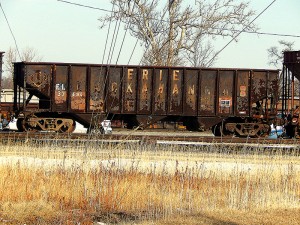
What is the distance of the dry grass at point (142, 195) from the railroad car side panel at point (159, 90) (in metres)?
8.18

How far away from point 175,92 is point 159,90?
64 centimetres

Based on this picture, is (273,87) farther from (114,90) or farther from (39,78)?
(39,78)

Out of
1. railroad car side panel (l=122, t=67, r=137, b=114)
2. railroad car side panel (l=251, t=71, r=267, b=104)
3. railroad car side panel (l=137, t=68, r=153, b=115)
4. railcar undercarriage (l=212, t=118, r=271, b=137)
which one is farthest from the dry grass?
railroad car side panel (l=251, t=71, r=267, b=104)

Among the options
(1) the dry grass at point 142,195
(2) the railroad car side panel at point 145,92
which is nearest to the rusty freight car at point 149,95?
(2) the railroad car side panel at point 145,92

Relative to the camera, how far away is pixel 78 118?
67.9ft

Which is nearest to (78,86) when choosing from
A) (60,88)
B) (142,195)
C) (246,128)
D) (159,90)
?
(60,88)

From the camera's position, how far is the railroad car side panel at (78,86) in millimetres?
20578

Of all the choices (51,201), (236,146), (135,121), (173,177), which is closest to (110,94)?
(135,121)

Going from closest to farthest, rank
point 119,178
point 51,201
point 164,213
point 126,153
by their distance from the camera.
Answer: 1. point 164,213
2. point 51,201
3. point 119,178
4. point 126,153

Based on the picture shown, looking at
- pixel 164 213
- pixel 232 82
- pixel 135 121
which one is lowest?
pixel 164 213

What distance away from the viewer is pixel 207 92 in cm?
2094

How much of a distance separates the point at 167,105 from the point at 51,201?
11757 mm

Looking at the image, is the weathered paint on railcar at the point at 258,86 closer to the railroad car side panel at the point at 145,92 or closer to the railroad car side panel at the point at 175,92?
the railroad car side panel at the point at 175,92

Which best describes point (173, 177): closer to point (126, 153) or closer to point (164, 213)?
point (164, 213)
